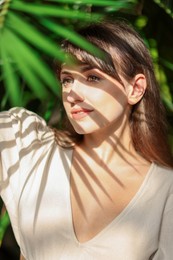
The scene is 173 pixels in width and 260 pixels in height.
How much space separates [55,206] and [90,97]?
10.4 inches

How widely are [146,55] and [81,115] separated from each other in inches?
9.3

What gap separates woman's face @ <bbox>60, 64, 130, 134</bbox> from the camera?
116 centimetres

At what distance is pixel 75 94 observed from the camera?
117cm

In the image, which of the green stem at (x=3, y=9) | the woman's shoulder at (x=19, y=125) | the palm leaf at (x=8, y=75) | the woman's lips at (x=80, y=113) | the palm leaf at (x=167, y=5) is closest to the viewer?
the palm leaf at (x=8, y=75)

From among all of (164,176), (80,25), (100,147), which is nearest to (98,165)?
(100,147)

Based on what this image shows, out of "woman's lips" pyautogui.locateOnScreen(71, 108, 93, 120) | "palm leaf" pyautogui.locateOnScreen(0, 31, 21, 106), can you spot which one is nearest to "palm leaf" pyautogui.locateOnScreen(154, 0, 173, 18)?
"woman's lips" pyautogui.locateOnScreen(71, 108, 93, 120)

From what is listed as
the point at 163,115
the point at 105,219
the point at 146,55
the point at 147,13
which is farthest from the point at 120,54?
the point at 147,13

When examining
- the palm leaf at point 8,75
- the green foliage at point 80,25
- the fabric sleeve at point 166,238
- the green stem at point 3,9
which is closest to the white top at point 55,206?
the fabric sleeve at point 166,238

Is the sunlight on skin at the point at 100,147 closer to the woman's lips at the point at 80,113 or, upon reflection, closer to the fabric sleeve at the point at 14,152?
the woman's lips at the point at 80,113

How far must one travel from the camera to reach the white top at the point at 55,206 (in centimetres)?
120

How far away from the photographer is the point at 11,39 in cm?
82

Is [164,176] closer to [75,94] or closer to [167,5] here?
[75,94]

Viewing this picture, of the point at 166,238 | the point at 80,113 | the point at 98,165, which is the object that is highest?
the point at 80,113

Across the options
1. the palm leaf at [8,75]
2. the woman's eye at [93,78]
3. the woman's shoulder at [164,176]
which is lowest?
the woman's shoulder at [164,176]
